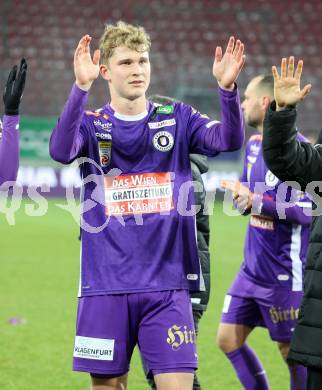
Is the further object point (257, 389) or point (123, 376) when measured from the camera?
point (257, 389)

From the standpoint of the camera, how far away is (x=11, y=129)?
4.14 m

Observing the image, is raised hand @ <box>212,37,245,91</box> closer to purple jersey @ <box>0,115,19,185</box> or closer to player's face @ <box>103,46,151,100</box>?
A: player's face @ <box>103,46,151,100</box>

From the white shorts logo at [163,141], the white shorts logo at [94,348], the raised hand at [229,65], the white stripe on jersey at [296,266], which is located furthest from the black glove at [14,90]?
the white stripe on jersey at [296,266]

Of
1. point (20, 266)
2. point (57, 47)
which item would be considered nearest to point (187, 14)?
point (57, 47)

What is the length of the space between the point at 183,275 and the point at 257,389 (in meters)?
1.70

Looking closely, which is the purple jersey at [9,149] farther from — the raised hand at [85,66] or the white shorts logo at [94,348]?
the white shorts logo at [94,348]

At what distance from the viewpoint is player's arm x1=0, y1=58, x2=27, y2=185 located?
4.12 m

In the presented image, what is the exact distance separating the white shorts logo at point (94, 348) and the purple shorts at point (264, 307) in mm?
1618

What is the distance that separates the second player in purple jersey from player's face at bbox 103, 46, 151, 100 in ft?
3.83

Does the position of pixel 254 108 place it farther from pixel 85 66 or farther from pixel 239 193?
pixel 85 66

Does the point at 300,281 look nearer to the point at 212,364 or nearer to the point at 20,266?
the point at 212,364

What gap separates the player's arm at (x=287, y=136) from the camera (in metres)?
3.18

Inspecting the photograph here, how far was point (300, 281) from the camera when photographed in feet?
17.5

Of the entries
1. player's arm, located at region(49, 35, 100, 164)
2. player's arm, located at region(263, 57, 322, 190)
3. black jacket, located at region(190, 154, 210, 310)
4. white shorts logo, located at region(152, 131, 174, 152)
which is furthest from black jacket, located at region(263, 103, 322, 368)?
black jacket, located at region(190, 154, 210, 310)
